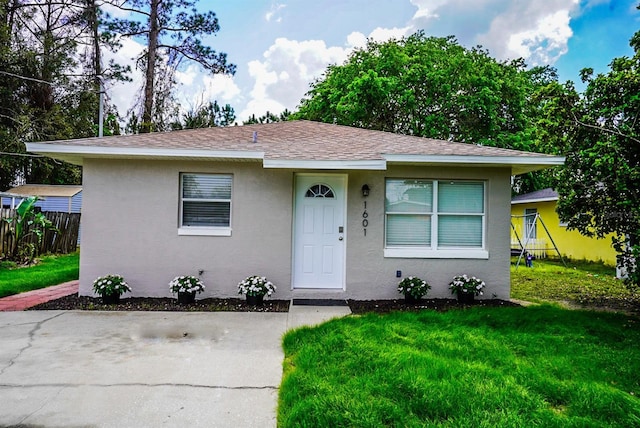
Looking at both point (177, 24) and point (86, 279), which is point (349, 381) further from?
point (177, 24)

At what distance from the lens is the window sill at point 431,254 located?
23.1ft

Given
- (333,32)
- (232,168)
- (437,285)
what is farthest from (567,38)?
(232,168)

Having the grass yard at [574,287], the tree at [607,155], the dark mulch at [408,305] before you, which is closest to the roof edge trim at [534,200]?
the grass yard at [574,287]

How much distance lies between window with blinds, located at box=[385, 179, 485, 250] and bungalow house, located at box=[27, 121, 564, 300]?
19 mm

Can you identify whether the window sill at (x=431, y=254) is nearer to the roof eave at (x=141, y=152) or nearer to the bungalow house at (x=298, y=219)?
the bungalow house at (x=298, y=219)

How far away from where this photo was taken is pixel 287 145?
297 inches

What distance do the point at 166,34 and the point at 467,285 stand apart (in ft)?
61.1

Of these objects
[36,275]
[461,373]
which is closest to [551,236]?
[461,373]

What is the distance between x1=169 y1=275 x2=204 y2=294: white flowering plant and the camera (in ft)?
21.1

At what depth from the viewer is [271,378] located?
3.60m

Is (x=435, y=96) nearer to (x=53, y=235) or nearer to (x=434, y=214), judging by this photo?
(x=434, y=214)

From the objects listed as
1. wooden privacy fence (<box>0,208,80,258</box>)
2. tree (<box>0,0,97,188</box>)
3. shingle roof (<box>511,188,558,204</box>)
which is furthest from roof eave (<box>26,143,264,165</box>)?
shingle roof (<box>511,188,558,204</box>)

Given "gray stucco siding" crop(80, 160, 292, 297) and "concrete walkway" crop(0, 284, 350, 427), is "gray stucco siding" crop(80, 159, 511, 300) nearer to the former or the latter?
"gray stucco siding" crop(80, 160, 292, 297)

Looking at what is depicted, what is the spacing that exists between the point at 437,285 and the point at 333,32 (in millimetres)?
15208
